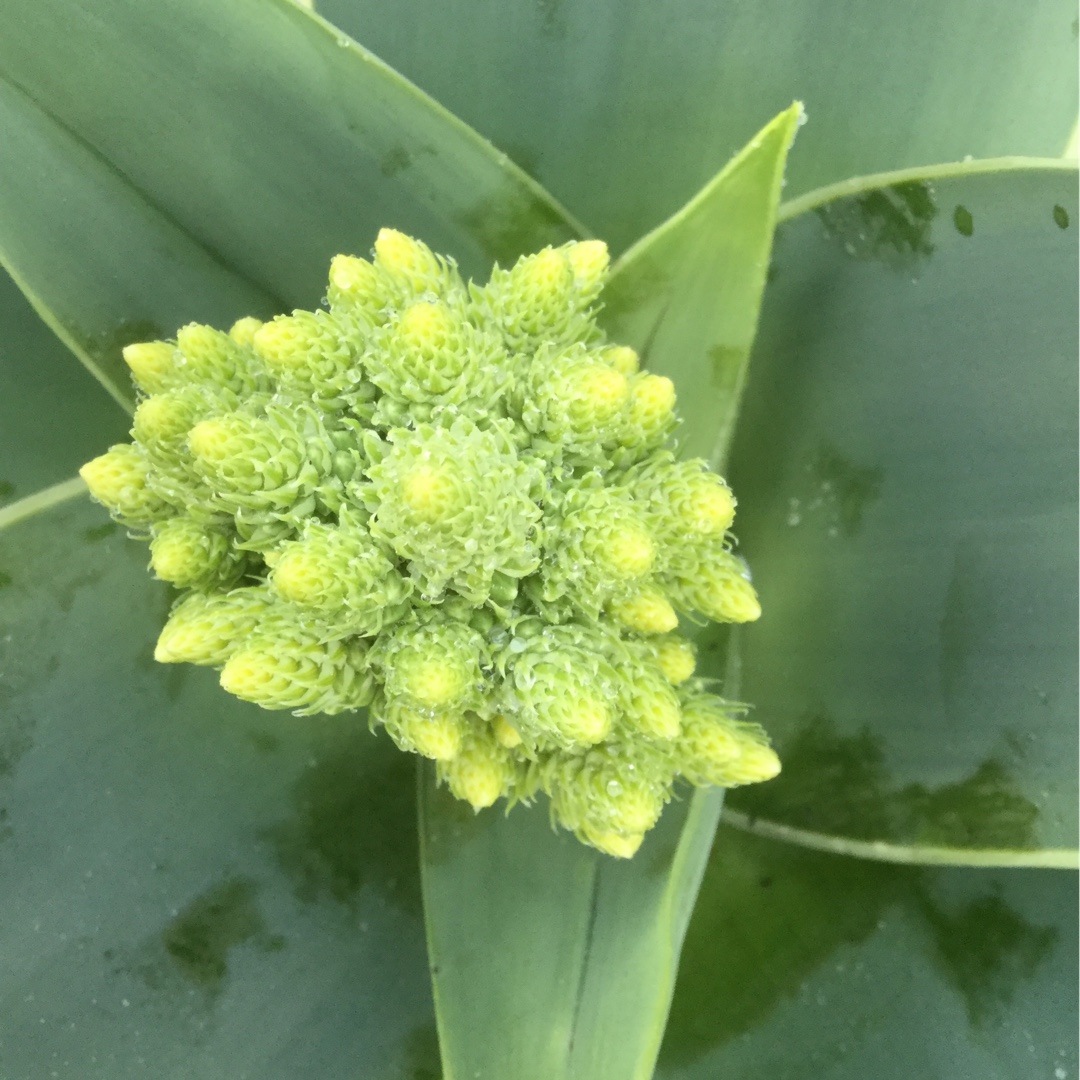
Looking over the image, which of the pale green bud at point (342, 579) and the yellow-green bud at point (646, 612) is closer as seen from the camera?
the pale green bud at point (342, 579)

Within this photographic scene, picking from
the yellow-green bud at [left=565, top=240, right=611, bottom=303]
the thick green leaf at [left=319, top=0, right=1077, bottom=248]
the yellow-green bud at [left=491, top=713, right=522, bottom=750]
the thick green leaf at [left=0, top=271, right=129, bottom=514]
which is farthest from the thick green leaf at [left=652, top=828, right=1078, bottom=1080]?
the thick green leaf at [left=0, top=271, right=129, bottom=514]

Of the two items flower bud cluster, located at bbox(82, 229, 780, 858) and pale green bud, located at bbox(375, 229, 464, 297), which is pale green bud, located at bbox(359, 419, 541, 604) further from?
pale green bud, located at bbox(375, 229, 464, 297)

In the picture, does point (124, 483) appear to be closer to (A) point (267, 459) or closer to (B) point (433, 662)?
(A) point (267, 459)

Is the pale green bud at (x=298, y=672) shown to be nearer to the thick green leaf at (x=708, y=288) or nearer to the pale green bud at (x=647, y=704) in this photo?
the pale green bud at (x=647, y=704)

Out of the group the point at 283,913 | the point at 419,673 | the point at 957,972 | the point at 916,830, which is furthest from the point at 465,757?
the point at 957,972

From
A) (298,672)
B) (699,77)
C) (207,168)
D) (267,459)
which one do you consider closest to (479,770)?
(298,672)

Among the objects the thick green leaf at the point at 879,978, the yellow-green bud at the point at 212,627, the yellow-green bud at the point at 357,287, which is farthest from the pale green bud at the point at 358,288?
the thick green leaf at the point at 879,978

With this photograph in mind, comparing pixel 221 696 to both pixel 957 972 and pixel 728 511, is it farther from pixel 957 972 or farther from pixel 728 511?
pixel 957 972
